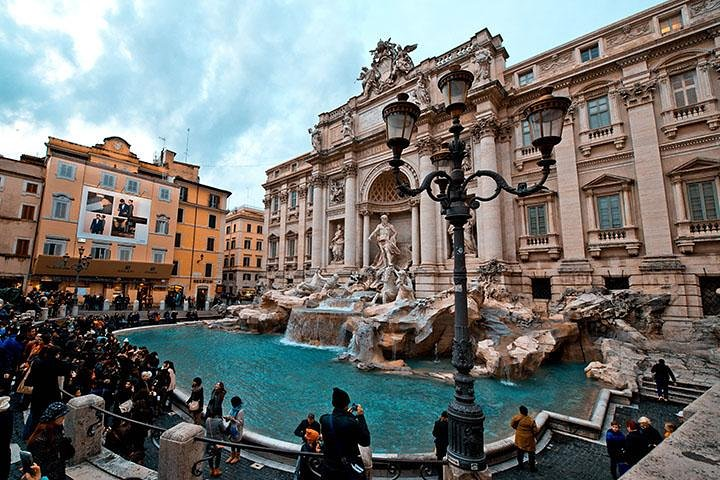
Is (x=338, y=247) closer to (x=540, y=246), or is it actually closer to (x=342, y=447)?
(x=540, y=246)

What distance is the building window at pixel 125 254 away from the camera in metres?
25.4

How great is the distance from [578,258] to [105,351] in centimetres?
1782

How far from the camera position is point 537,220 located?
16.3 meters

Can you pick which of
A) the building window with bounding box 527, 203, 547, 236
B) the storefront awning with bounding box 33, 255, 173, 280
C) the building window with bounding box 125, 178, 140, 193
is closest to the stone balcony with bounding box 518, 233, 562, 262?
the building window with bounding box 527, 203, 547, 236

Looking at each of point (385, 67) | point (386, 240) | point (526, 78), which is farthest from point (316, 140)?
point (526, 78)

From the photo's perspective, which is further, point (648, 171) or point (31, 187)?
point (31, 187)

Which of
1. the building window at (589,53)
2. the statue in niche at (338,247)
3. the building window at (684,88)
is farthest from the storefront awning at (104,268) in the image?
the building window at (684,88)

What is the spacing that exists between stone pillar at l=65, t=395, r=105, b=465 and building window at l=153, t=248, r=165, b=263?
26.8 m

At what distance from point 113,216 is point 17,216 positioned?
514 cm

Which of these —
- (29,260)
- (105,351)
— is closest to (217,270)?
(29,260)

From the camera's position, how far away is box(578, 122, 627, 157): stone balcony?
14453 mm

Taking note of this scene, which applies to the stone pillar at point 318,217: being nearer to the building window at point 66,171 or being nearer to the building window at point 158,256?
the building window at point 158,256

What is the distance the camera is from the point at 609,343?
409 inches

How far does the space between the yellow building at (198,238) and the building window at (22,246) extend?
9226mm
